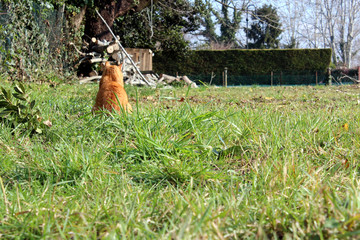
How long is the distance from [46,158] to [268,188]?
4.18 feet

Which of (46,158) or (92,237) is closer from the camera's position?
(92,237)

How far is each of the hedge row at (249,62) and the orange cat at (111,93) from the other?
2000 centimetres

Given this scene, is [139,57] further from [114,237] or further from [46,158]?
[114,237]

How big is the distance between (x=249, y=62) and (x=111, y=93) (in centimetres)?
2332

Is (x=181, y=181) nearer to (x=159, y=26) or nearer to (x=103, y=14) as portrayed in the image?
(x=103, y=14)

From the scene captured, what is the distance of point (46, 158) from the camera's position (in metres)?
1.79

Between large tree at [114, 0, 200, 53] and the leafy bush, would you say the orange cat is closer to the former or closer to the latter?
the leafy bush

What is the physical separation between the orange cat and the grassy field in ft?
0.74

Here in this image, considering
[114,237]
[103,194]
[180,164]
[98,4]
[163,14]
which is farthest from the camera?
[163,14]

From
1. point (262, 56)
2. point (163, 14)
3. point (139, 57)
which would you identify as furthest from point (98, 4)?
point (262, 56)

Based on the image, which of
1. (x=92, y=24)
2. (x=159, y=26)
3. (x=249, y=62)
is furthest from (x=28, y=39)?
(x=249, y=62)

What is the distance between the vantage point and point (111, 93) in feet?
9.22

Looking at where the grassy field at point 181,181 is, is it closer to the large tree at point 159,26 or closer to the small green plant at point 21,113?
the small green plant at point 21,113

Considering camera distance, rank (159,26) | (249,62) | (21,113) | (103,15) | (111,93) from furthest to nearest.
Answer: (249,62), (159,26), (103,15), (111,93), (21,113)
